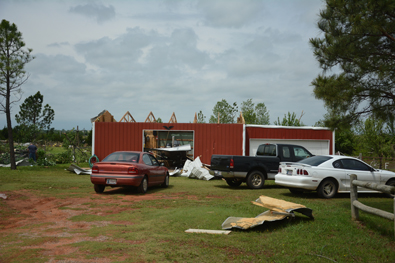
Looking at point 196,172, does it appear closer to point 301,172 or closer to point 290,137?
point 301,172

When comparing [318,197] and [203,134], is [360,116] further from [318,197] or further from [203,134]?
[203,134]

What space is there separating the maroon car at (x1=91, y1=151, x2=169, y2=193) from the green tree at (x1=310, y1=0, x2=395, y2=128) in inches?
239

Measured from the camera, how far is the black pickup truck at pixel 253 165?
1326cm

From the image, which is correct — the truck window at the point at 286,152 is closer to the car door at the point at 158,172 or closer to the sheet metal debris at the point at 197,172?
the sheet metal debris at the point at 197,172

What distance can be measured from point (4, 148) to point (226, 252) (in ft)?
86.3

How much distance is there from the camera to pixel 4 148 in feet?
87.2

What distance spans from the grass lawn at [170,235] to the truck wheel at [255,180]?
4.02 m

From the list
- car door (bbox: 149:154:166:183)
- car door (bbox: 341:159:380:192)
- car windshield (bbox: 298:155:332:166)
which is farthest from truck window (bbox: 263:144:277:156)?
car door (bbox: 149:154:166:183)

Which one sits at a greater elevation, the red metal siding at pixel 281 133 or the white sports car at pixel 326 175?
the red metal siding at pixel 281 133

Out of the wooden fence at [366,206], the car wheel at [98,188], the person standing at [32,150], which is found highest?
the person standing at [32,150]

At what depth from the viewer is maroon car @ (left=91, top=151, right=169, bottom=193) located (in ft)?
36.5

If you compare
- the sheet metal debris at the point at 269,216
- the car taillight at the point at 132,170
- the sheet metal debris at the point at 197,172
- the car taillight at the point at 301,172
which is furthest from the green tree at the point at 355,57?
the sheet metal debris at the point at 197,172

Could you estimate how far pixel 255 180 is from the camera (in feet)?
44.4

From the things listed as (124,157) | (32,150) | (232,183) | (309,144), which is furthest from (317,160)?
(32,150)
